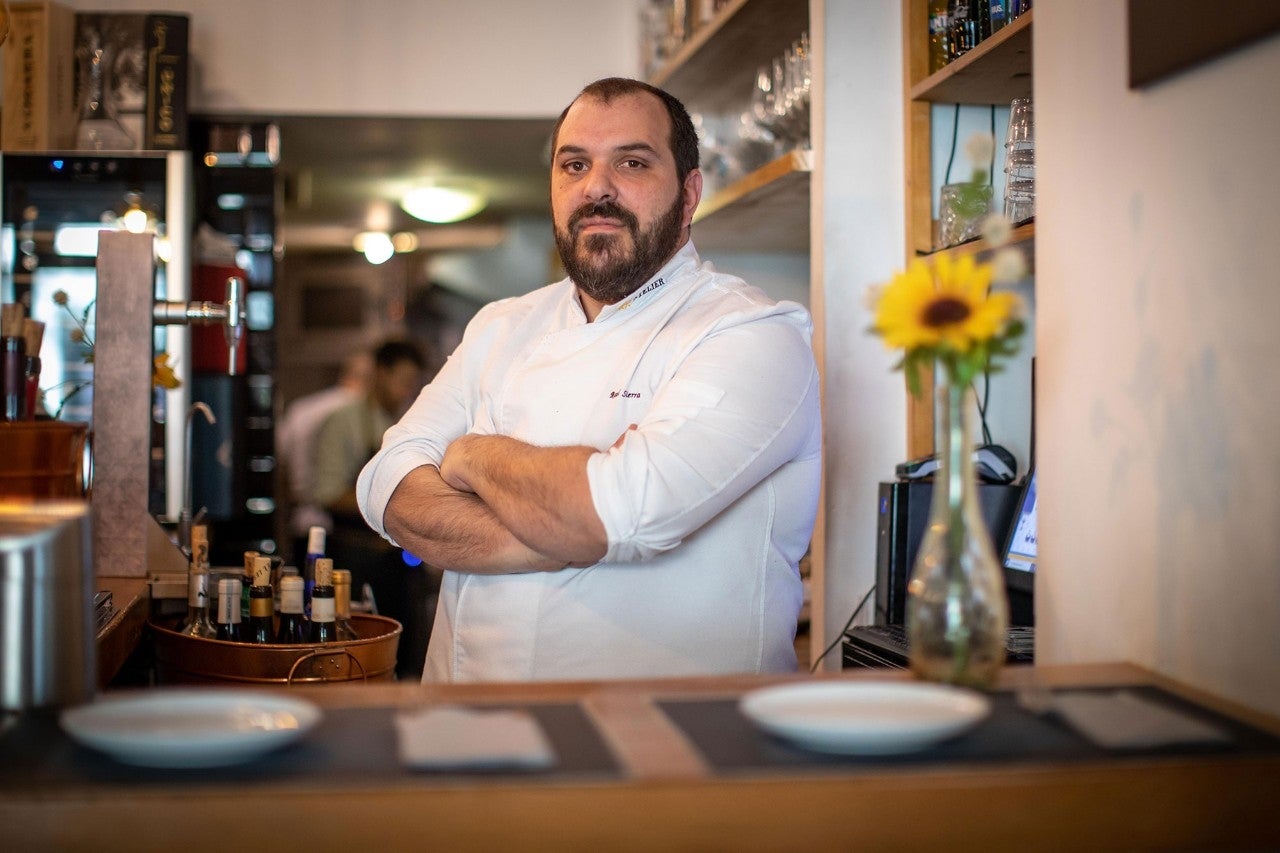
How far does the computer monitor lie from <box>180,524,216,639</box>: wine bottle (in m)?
1.38

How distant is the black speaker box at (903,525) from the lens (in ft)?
8.11

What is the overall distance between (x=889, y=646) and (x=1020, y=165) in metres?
0.85

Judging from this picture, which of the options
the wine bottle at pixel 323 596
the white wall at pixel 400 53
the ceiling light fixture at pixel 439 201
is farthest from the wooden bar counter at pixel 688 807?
the ceiling light fixture at pixel 439 201

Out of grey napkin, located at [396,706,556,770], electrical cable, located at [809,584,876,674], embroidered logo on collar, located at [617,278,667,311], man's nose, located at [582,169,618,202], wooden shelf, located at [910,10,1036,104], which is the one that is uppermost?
wooden shelf, located at [910,10,1036,104]

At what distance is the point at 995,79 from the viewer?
256cm

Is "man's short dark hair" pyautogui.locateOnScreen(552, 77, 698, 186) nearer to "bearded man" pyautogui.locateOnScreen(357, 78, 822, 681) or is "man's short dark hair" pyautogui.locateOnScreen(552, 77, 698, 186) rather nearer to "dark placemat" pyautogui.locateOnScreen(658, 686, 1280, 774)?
"bearded man" pyautogui.locateOnScreen(357, 78, 822, 681)

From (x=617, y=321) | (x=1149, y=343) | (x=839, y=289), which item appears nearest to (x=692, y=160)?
(x=617, y=321)

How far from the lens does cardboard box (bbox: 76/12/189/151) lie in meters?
4.13

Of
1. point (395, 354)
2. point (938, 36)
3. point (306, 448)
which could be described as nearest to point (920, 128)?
point (938, 36)

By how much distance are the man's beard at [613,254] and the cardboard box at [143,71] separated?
2413mm

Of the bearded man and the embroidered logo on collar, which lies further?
the embroidered logo on collar

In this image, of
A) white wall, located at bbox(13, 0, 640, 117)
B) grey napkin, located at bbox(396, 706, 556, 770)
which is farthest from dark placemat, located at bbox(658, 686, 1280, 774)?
white wall, located at bbox(13, 0, 640, 117)

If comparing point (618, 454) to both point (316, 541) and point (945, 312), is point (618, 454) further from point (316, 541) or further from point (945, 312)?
point (316, 541)

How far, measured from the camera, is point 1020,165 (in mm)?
2326
